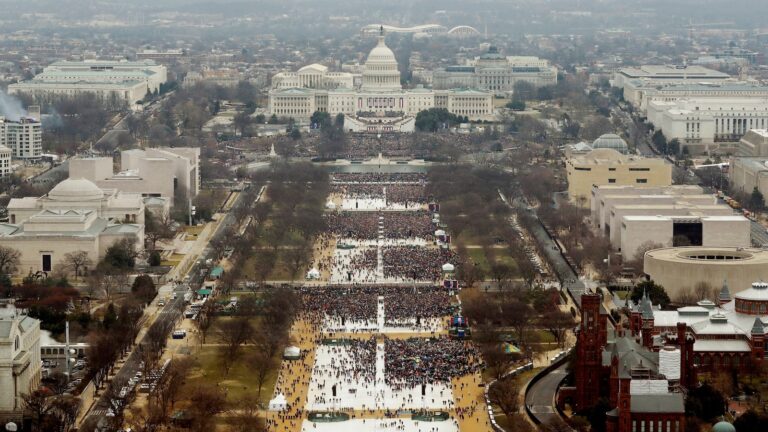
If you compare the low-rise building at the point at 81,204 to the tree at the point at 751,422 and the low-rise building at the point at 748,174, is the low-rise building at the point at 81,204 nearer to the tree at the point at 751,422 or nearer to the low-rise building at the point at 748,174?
the low-rise building at the point at 748,174

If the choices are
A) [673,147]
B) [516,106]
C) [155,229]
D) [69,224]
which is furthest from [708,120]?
[69,224]

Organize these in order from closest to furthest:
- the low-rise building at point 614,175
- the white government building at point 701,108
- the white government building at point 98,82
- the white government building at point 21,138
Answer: the low-rise building at point 614,175 → the white government building at point 21,138 → the white government building at point 701,108 → the white government building at point 98,82

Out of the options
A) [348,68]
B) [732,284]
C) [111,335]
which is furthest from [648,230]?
[348,68]

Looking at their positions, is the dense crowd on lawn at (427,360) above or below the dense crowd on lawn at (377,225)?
above

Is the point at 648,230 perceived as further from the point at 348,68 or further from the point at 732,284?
the point at 348,68

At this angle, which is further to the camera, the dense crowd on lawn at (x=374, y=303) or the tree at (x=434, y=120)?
the tree at (x=434, y=120)

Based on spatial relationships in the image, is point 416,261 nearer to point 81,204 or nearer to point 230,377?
point 81,204

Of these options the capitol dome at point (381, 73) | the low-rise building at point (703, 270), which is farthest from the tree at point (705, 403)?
the capitol dome at point (381, 73)
